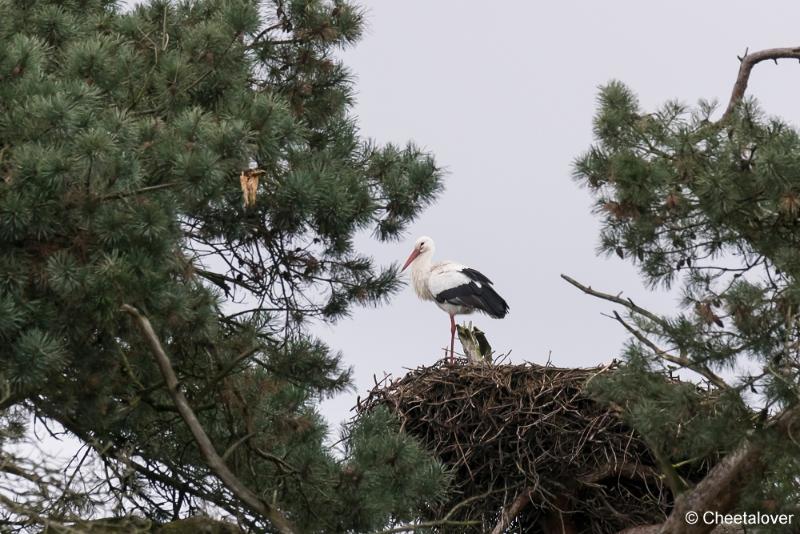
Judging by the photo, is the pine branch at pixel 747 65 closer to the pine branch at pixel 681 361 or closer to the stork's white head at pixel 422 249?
the pine branch at pixel 681 361

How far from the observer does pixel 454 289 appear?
47.2ft

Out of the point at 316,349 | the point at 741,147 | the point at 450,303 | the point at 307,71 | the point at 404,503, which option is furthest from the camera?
the point at 450,303

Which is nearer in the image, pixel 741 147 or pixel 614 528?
pixel 741 147

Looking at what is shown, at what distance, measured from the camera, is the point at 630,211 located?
7.38 meters

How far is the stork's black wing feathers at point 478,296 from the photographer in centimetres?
1409

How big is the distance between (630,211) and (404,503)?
6.61 ft

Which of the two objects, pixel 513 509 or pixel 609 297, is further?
pixel 513 509

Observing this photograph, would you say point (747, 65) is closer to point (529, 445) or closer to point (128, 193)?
point (128, 193)

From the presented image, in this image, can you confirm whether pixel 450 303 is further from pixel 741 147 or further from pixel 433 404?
pixel 741 147

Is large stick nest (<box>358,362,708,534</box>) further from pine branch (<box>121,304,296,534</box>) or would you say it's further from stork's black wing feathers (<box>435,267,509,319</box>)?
pine branch (<box>121,304,296,534</box>)

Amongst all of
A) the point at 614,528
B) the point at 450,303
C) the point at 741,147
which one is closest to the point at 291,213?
the point at 741,147

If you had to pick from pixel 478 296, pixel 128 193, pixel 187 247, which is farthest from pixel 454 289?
pixel 128 193

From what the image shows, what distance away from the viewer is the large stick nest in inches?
426

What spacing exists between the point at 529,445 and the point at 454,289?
12.1ft
